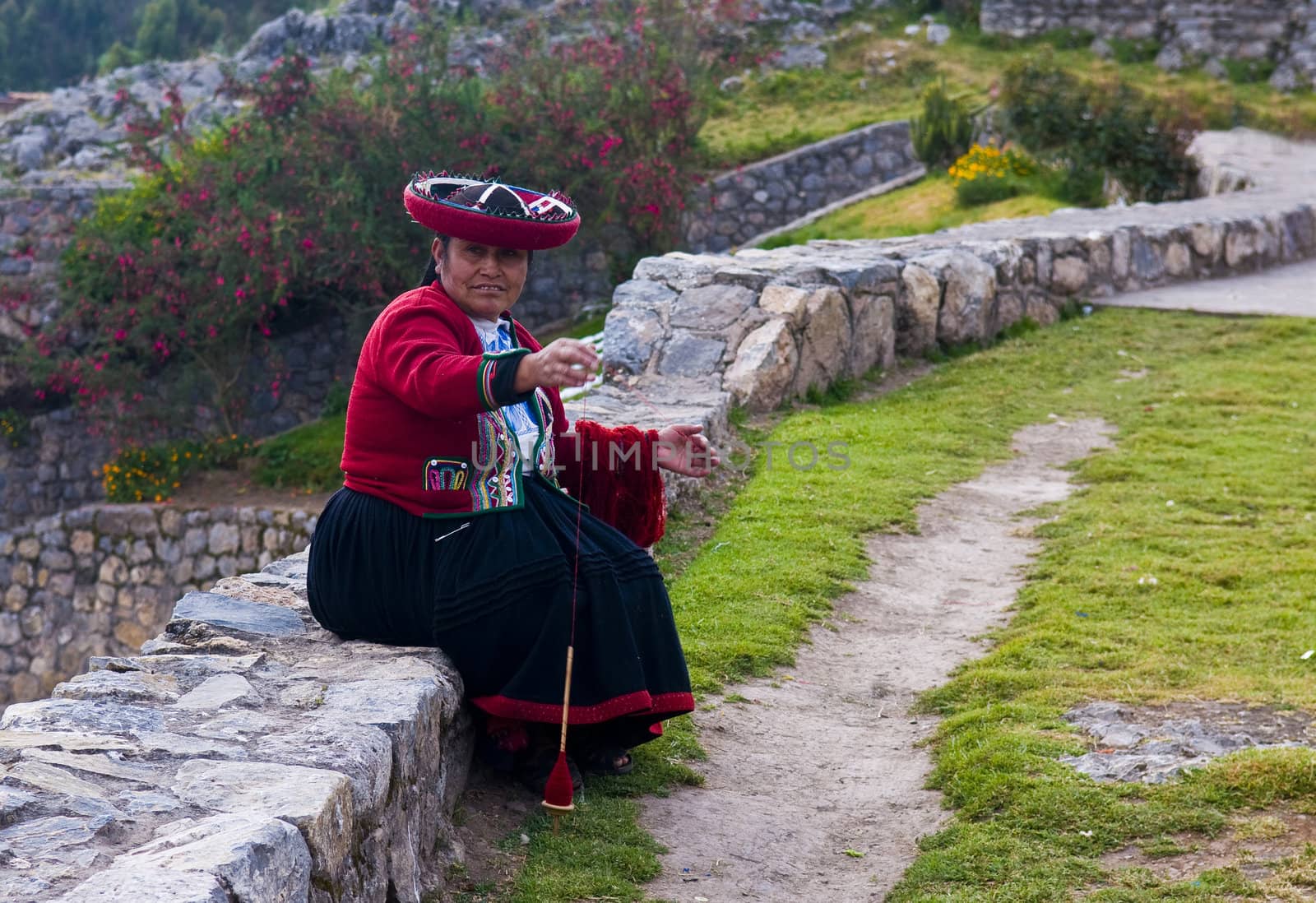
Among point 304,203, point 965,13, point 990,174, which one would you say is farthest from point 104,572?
point 965,13

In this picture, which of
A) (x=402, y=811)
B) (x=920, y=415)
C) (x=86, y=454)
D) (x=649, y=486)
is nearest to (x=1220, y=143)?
(x=920, y=415)

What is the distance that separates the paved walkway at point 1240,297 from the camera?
10.6 metres

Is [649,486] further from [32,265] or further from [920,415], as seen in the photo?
[32,265]

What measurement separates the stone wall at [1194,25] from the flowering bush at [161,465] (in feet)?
49.7

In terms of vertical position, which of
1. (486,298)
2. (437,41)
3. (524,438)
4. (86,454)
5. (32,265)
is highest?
(437,41)

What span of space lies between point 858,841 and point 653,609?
2.55ft

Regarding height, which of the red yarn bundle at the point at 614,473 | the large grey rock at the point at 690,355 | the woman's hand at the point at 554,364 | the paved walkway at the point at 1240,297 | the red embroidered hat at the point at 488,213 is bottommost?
the paved walkway at the point at 1240,297

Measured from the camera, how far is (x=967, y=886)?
309cm

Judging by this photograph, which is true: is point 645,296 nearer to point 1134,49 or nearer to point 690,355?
point 690,355

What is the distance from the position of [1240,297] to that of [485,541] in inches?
367

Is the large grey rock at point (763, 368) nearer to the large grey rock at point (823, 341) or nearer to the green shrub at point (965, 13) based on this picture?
the large grey rock at point (823, 341)

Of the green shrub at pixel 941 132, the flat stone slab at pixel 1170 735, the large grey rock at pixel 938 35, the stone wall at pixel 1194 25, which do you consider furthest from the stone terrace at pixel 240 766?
the stone wall at pixel 1194 25

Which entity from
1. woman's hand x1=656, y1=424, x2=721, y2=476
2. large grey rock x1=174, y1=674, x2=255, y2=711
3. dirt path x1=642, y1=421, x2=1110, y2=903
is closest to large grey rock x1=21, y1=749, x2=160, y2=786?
large grey rock x1=174, y1=674, x2=255, y2=711

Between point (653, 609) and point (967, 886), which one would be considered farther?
point (653, 609)
